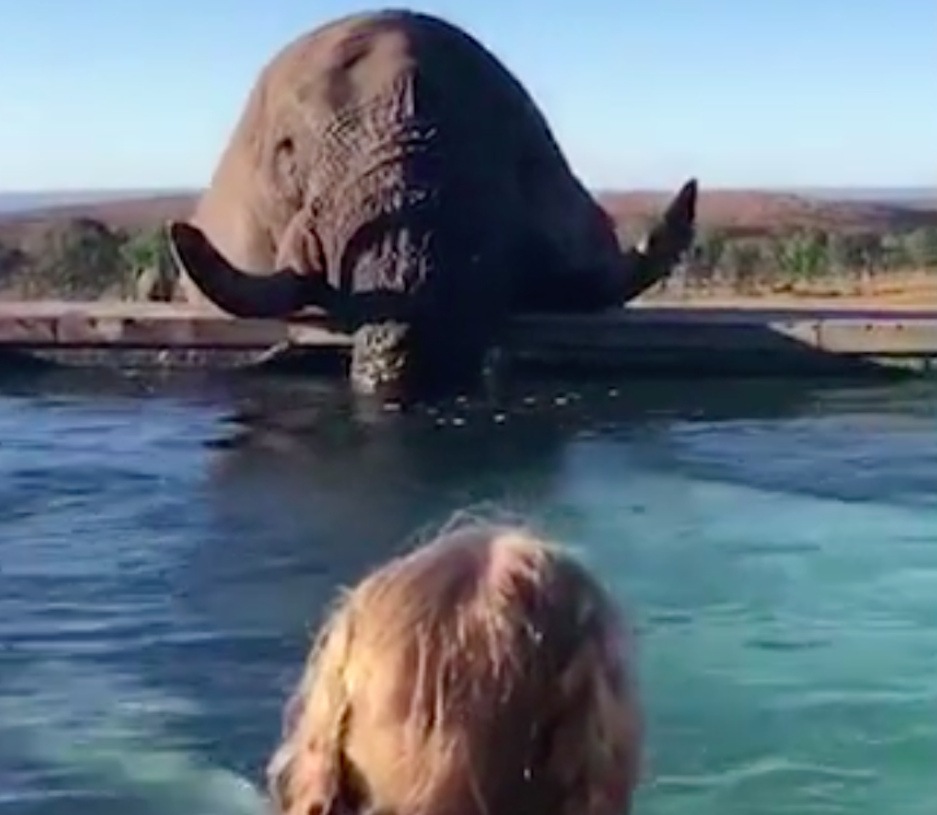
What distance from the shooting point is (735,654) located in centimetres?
648

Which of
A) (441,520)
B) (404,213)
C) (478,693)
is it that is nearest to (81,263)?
(404,213)

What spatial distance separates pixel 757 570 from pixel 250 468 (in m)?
2.79

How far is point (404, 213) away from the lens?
12.0 m

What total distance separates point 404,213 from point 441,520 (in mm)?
3605

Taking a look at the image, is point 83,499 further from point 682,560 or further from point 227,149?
point 227,149

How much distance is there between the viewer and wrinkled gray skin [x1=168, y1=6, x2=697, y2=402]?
38.5 feet

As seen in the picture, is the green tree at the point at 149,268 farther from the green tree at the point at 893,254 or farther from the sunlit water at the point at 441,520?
the green tree at the point at 893,254

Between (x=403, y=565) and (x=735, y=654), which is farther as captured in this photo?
(x=735, y=654)

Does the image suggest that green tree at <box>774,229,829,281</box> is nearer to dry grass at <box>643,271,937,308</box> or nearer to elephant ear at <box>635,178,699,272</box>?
dry grass at <box>643,271,937,308</box>

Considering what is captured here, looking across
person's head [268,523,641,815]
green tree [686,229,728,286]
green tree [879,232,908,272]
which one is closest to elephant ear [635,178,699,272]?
green tree [686,229,728,286]

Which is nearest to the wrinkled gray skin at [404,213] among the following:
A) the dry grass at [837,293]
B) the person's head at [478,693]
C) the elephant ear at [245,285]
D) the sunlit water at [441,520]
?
the elephant ear at [245,285]

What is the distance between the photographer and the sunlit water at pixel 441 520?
18.2 ft

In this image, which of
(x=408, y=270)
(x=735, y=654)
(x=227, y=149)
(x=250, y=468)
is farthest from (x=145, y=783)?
(x=227, y=149)

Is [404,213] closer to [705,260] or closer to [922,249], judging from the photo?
[705,260]
